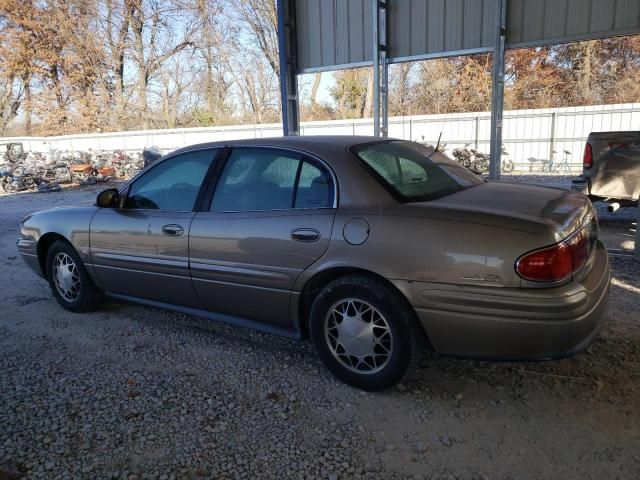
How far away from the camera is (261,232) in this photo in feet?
11.0

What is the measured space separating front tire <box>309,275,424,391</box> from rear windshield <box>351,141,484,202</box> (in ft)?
1.97

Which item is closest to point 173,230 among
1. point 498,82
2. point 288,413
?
point 288,413

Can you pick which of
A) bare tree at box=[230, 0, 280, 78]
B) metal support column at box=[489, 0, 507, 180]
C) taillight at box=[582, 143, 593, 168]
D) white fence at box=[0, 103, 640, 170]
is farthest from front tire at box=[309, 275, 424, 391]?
bare tree at box=[230, 0, 280, 78]

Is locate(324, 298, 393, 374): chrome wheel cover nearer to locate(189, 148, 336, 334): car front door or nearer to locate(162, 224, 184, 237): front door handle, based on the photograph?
locate(189, 148, 336, 334): car front door

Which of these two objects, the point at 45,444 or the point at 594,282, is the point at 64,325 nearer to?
the point at 45,444

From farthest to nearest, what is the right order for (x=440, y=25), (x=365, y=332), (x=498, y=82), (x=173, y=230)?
(x=440, y=25)
(x=498, y=82)
(x=173, y=230)
(x=365, y=332)

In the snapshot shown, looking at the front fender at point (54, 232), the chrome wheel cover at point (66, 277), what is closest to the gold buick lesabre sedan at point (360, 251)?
the front fender at point (54, 232)

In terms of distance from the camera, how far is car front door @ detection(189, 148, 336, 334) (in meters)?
3.21

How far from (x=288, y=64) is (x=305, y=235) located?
681cm

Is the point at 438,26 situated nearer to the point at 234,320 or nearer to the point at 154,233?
the point at 154,233

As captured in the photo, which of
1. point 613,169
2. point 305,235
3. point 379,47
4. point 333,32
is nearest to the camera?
point 305,235

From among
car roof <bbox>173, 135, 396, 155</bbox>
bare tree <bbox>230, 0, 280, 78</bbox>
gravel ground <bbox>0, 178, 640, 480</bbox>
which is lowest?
gravel ground <bbox>0, 178, 640, 480</bbox>

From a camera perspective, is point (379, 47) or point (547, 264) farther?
point (379, 47)

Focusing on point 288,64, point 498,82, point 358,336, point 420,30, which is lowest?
point 358,336
